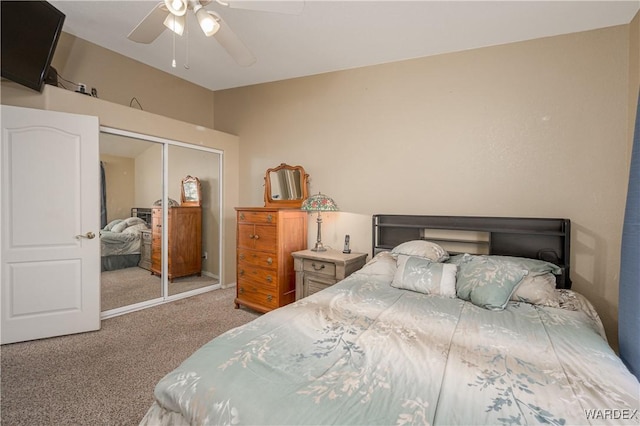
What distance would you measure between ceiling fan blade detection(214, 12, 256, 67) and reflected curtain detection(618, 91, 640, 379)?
2.39 metres

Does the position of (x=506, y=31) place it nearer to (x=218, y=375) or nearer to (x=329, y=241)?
(x=329, y=241)

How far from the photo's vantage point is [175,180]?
363 centimetres

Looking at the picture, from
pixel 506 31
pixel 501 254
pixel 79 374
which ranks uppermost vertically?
pixel 506 31

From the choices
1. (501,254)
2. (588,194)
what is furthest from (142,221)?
(588,194)

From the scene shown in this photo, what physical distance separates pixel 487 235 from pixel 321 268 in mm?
1613

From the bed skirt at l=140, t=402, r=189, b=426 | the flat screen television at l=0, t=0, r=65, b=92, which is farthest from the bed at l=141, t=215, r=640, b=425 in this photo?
the flat screen television at l=0, t=0, r=65, b=92

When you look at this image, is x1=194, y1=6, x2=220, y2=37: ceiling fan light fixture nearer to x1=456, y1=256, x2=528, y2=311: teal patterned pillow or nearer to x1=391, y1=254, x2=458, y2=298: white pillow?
x1=391, y1=254, x2=458, y2=298: white pillow

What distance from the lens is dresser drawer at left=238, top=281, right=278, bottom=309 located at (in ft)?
9.96

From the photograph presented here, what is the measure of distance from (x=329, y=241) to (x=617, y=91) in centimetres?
289

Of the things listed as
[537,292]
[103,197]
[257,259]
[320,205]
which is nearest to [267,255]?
[257,259]

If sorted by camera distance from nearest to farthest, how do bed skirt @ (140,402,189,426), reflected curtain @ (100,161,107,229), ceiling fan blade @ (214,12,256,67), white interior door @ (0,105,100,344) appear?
1. bed skirt @ (140,402,189,426)
2. ceiling fan blade @ (214,12,256,67)
3. white interior door @ (0,105,100,344)
4. reflected curtain @ (100,161,107,229)

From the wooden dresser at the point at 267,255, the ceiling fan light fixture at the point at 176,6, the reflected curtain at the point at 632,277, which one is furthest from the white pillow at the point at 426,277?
the ceiling fan light fixture at the point at 176,6

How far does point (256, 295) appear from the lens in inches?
124

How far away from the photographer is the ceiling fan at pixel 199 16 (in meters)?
1.70
